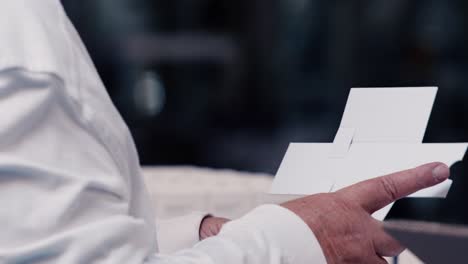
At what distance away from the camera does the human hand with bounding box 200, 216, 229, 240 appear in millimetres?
907

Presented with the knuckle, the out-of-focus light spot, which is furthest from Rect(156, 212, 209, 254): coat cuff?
the out-of-focus light spot

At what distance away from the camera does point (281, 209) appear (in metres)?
0.68

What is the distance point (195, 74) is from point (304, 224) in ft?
12.2

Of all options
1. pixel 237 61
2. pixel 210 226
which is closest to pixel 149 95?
pixel 237 61

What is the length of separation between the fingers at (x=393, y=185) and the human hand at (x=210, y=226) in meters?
0.26

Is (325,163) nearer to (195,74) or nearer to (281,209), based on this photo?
(281,209)

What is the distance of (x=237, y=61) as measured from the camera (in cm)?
432

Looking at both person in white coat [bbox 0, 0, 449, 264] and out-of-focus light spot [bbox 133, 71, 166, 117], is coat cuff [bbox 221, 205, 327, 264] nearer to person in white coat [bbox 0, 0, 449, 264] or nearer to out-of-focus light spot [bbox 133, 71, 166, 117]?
person in white coat [bbox 0, 0, 449, 264]

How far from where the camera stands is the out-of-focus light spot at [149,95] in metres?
4.41

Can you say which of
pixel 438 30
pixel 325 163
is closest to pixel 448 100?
pixel 438 30

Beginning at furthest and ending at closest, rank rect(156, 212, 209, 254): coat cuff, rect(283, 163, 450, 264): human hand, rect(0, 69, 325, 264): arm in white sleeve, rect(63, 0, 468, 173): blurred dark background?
rect(63, 0, 468, 173): blurred dark background → rect(156, 212, 209, 254): coat cuff → rect(283, 163, 450, 264): human hand → rect(0, 69, 325, 264): arm in white sleeve

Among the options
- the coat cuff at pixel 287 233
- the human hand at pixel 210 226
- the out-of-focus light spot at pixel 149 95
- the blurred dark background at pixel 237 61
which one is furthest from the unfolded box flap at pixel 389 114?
the out-of-focus light spot at pixel 149 95

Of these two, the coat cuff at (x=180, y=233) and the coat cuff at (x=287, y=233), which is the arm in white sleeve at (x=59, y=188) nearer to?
the coat cuff at (x=287, y=233)

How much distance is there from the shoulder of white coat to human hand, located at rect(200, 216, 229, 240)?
34 cm
